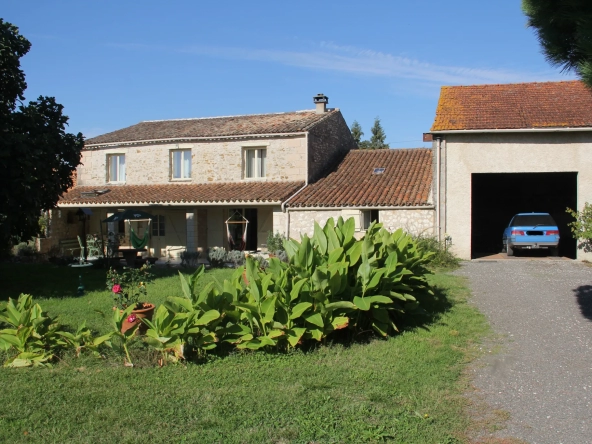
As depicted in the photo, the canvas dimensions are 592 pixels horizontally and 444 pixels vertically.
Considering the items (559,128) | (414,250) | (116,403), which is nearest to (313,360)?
(116,403)

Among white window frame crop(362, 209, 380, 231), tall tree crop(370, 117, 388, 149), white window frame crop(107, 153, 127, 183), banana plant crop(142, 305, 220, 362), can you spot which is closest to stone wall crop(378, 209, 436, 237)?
white window frame crop(362, 209, 380, 231)

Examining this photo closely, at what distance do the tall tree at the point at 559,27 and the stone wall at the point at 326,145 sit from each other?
15.2 meters

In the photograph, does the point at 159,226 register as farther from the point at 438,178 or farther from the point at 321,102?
the point at 438,178

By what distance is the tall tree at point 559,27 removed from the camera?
6074 mm

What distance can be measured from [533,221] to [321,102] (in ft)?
37.2

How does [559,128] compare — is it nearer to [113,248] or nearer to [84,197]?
[113,248]

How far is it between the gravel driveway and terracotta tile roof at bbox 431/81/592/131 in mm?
6198

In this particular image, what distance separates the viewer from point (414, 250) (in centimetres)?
939

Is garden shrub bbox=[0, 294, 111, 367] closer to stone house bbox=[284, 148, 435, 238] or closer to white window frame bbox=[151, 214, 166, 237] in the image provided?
stone house bbox=[284, 148, 435, 238]

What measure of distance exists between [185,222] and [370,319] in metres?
16.4

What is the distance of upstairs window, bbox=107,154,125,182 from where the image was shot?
24.8 meters

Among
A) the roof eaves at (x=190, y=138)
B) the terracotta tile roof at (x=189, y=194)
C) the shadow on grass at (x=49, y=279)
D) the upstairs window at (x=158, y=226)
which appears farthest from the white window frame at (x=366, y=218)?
the upstairs window at (x=158, y=226)

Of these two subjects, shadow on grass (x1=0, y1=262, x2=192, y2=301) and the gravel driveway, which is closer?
the gravel driveway

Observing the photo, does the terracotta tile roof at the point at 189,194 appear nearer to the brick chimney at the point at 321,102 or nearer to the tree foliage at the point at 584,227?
the brick chimney at the point at 321,102
